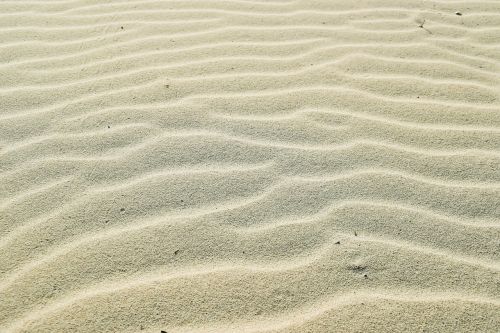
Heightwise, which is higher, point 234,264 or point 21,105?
point 21,105

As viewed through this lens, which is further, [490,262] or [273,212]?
[273,212]

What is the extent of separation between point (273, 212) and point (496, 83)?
157cm

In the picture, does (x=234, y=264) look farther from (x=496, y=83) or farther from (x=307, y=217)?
(x=496, y=83)

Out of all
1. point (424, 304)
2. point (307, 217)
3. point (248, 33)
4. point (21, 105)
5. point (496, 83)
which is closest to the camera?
point (424, 304)

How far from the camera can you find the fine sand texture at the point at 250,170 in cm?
166

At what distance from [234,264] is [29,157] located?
43.5 inches

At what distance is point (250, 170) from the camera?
2.11 metres

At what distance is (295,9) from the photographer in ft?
10.7

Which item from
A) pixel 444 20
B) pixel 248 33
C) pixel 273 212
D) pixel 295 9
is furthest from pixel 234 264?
pixel 444 20

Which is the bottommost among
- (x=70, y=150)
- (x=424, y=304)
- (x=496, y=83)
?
(x=424, y=304)

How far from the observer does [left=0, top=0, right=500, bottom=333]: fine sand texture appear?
166 centimetres

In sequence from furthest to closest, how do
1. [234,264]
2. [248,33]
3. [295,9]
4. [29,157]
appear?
[295,9] < [248,33] < [29,157] < [234,264]

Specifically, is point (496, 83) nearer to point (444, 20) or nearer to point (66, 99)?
point (444, 20)

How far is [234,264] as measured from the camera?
176cm
